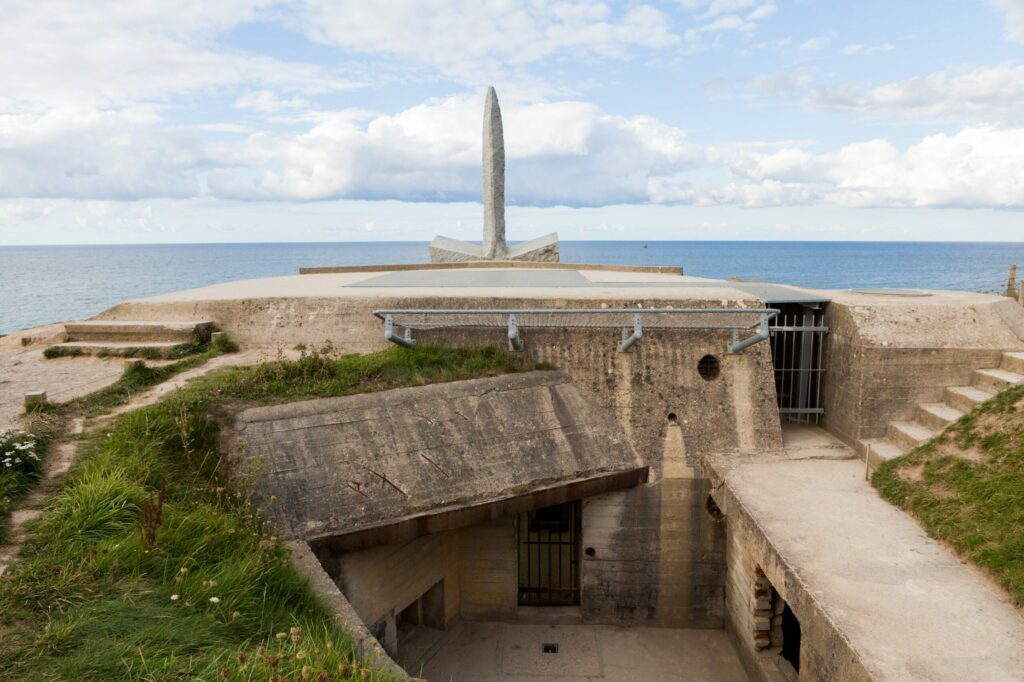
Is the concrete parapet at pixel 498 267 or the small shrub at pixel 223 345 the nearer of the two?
the small shrub at pixel 223 345

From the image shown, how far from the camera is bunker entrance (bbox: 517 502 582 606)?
10062mm

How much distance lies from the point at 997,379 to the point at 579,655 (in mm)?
6649

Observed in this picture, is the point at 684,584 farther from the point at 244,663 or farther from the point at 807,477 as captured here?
the point at 244,663

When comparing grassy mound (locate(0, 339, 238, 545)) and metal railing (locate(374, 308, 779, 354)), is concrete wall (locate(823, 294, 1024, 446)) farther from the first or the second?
grassy mound (locate(0, 339, 238, 545))

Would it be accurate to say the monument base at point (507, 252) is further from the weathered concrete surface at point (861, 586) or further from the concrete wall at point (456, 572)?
the weathered concrete surface at point (861, 586)

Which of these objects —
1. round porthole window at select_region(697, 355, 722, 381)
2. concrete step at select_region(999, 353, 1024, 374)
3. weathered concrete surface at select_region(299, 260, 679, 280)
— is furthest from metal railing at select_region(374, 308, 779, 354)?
weathered concrete surface at select_region(299, 260, 679, 280)

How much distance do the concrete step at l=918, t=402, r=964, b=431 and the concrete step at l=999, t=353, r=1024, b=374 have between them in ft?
3.03

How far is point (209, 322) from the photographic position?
10.3 metres

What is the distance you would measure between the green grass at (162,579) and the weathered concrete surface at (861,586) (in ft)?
12.4

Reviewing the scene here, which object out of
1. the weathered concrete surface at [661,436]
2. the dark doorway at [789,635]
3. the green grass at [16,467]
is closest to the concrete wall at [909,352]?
the weathered concrete surface at [661,436]

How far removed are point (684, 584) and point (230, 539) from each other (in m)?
6.55

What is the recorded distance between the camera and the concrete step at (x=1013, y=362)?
8.58 meters

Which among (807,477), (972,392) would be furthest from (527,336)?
(972,392)

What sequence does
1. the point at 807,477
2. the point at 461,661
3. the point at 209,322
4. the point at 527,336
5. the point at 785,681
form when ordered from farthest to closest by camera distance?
the point at 209,322 → the point at 527,336 → the point at 461,661 → the point at 807,477 → the point at 785,681
